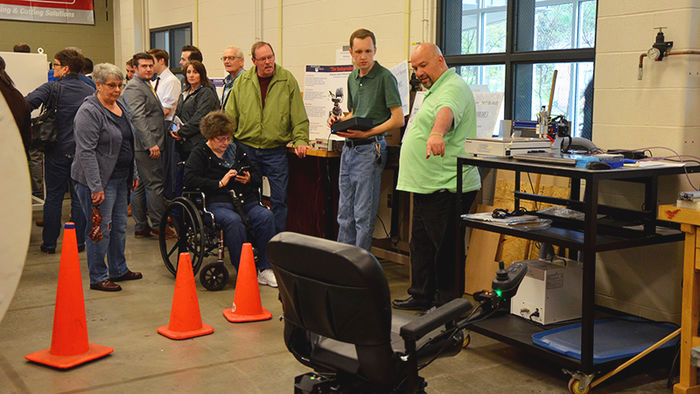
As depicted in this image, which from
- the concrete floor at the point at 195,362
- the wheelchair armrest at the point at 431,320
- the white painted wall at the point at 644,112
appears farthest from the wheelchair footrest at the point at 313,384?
the white painted wall at the point at 644,112

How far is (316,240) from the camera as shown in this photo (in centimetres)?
204

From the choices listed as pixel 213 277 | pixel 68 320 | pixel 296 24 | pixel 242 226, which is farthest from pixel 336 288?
pixel 296 24

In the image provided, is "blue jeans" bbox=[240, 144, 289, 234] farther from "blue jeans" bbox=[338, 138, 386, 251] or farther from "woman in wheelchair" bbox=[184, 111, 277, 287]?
"blue jeans" bbox=[338, 138, 386, 251]

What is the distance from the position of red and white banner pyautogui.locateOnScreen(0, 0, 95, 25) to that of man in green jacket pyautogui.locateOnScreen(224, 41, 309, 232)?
6.80m

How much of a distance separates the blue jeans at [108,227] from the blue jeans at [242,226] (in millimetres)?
533

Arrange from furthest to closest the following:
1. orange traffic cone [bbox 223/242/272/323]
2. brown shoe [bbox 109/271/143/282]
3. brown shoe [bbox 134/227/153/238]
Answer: brown shoe [bbox 134/227/153/238], brown shoe [bbox 109/271/143/282], orange traffic cone [bbox 223/242/272/323]

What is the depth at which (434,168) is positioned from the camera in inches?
148

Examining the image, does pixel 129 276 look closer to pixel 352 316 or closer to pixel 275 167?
pixel 275 167

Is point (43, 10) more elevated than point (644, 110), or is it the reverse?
point (43, 10)

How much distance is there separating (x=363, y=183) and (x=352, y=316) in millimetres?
2431

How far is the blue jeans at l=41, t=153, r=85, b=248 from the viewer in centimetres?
534

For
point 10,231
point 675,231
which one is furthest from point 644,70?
point 10,231

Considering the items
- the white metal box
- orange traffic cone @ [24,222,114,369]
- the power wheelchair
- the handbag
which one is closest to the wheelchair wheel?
orange traffic cone @ [24,222,114,369]

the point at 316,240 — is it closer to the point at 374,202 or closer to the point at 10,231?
the point at 10,231
